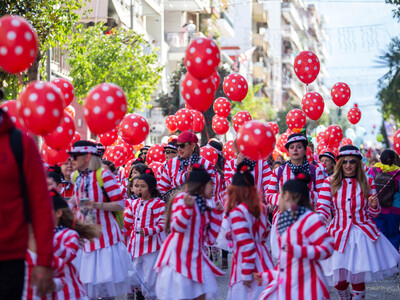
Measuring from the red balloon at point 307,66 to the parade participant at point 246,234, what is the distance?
6342mm

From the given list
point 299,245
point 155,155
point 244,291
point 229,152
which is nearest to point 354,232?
point 244,291

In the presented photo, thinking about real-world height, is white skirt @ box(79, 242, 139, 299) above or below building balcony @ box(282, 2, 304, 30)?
below

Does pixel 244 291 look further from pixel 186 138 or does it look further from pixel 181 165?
pixel 181 165

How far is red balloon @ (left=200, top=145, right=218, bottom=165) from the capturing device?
13.2 metres

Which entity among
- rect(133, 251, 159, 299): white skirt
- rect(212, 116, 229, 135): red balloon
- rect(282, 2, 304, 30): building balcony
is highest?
rect(282, 2, 304, 30): building balcony

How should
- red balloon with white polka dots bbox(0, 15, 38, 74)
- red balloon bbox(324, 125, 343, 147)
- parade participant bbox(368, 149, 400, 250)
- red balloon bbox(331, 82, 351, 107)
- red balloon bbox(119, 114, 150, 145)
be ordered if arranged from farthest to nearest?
red balloon bbox(324, 125, 343, 147)
red balloon bbox(331, 82, 351, 107)
parade participant bbox(368, 149, 400, 250)
red balloon bbox(119, 114, 150, 145)
red balloon with white polka dots bbox(0, 15, 38, 74)

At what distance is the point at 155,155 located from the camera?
45.3 ft

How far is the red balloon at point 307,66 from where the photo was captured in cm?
1310

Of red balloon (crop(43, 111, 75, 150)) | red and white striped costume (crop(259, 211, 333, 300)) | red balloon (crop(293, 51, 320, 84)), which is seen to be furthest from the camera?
red balloon (crop(293, 51, 320, 84))

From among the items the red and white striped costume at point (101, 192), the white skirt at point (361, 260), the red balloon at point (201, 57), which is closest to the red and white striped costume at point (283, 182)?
the white skirt at point (361, 260)

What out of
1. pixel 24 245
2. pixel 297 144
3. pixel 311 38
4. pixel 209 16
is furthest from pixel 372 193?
pixel 311 38

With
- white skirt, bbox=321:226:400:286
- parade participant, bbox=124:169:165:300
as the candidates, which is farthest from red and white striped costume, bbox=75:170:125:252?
white skirt, bbox=321:226:400:286

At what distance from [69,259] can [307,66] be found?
762cm

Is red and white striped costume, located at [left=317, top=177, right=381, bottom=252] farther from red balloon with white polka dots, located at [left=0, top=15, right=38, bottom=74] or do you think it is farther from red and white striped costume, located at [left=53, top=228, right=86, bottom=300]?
A: red balloon with white polka dots, located at [left=0, top=15, right=38, bottom=74]
